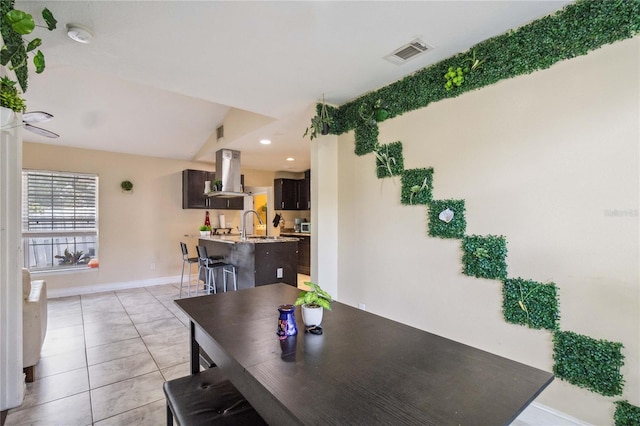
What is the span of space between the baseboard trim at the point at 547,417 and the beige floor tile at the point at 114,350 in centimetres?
328

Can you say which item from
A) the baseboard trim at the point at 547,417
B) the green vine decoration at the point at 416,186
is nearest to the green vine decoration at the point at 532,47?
the green vine decoration at the point at 416,186

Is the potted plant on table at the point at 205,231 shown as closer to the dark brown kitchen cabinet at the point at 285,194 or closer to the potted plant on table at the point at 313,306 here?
the dark brown kitchen cabinet at the point at 285,194

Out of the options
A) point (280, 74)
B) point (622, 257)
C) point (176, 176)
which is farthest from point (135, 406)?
point (176, 176)

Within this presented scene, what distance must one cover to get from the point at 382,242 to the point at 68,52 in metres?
3.04

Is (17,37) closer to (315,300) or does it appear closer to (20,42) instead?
(20,42)

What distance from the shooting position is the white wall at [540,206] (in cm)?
164

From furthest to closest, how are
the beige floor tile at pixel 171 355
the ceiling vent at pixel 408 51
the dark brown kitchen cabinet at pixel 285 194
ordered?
the dark brown kitchen cabinet at pixel 285 194, the beige floor tile at pixel 171 355, the ceiling vent at pixel 408 51

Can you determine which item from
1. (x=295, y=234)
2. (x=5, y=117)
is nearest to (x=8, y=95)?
(x=5, y=117)

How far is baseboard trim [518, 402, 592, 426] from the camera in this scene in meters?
1.81

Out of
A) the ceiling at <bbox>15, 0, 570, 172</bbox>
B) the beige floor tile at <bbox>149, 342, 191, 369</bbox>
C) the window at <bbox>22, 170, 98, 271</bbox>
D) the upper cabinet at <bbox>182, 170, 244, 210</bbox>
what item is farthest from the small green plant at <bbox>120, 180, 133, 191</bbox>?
the beige floor tile at <bbox>149, 342, 191, 369</bbox>

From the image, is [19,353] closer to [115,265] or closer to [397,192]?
[397,192]

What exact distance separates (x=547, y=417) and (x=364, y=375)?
1745mm

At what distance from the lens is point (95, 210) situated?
532 centimetres

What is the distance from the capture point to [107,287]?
536 cm
